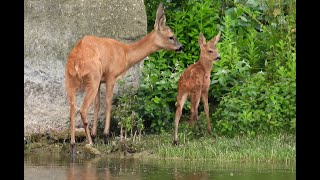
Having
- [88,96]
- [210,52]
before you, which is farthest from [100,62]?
[210,52]

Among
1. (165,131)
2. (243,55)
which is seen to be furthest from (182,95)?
(243,55)

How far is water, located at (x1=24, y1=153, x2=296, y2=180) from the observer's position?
36.6 ft

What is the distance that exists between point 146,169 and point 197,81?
9.98 ft

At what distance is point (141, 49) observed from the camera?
50.7 ft

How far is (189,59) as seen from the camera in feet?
57.7

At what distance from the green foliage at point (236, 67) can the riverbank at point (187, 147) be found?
473 millimetres

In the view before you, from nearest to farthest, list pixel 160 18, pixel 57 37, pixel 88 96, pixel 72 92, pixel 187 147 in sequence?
pixel 187 147 → pixel 72 92 → pixel 88 96 → pixel 160 18 → pixel 57 37

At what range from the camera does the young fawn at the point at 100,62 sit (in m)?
14.2

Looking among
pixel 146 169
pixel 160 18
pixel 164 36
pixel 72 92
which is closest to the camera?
pixel 146 169

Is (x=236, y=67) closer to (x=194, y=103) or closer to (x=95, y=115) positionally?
(x=194, y=103)

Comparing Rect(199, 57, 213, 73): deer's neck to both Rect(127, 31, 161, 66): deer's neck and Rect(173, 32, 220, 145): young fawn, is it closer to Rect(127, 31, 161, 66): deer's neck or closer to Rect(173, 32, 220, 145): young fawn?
Rect(173, 32, 220, 145): young fawn

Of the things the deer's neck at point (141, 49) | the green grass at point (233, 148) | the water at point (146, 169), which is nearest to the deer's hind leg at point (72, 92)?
the water at point (146, 169)
